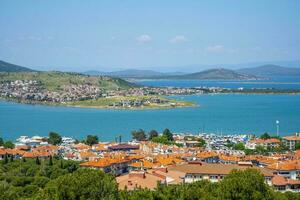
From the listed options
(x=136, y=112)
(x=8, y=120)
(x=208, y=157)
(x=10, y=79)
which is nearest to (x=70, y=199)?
(x=208, y=157)

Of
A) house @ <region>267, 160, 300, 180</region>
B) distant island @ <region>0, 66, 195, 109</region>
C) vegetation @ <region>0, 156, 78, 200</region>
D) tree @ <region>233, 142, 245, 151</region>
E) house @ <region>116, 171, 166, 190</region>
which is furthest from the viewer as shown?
distant island @ <region>0, 66, 195, 109</region>

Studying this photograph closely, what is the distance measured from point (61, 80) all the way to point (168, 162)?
260 ft

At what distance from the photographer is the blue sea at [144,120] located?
49.3 m

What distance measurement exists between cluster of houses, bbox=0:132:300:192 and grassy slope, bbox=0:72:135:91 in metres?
61.5

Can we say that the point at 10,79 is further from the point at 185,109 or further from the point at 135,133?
the point at 135,133

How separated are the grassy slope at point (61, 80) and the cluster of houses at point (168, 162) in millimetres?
61529

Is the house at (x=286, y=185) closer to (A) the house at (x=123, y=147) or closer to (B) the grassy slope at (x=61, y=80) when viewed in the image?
(A) the house at (x=123, y=147)

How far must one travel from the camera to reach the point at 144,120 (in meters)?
58.6

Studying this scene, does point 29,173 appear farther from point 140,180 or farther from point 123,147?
point 123,147

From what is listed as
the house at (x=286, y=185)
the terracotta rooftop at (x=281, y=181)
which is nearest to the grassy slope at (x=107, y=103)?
the terracotta rooftop at (x=281, y=181)

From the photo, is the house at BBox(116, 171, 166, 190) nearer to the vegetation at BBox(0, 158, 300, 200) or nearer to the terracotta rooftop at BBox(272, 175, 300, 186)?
the vegetation at BBox(0, 158, 300, 200)

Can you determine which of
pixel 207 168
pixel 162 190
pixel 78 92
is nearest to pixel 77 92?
pixel 78 92

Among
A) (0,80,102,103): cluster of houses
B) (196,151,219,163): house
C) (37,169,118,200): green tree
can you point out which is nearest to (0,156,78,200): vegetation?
(37,169,118,200): green tree

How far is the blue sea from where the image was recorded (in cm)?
4931
